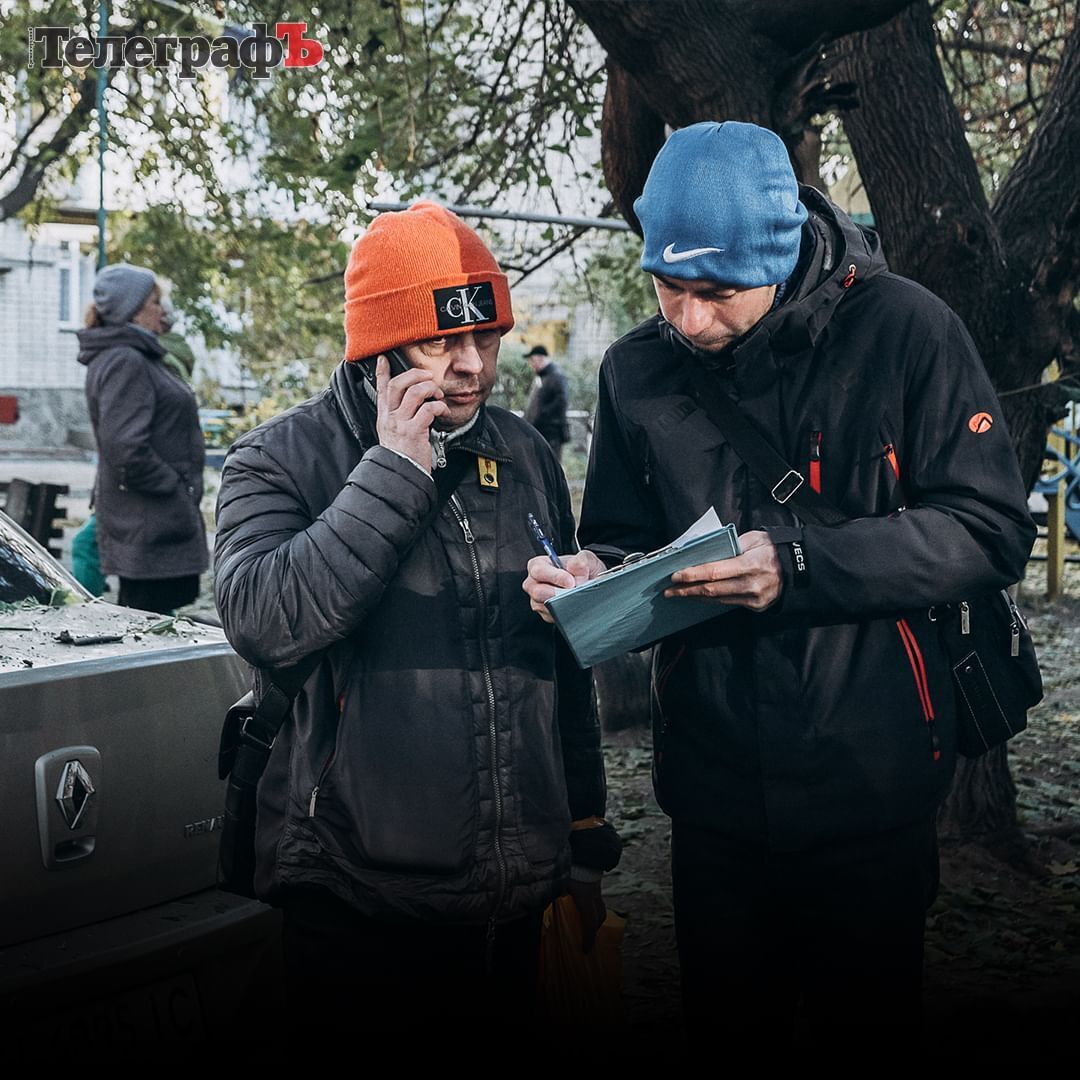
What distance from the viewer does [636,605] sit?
7.23ft

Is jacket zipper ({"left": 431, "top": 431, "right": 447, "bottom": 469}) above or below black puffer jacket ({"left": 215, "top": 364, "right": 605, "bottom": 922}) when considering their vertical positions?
above

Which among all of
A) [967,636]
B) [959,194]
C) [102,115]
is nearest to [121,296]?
[959,194]

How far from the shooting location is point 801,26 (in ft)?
14.1

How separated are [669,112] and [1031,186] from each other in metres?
1.45

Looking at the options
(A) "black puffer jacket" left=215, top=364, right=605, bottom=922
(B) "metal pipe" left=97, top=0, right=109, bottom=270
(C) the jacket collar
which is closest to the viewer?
(A) "black puffer jacket" left=215, top=364, right=605, bottom=922

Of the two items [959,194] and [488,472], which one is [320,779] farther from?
[959,194]

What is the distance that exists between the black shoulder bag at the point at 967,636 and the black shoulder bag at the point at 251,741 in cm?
46

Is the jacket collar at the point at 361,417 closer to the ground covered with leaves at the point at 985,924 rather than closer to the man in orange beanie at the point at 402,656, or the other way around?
→ the man in orange beanie at the point at 402,656

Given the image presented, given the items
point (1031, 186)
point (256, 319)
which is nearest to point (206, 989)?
point (1031, 186)

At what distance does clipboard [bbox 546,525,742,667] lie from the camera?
2.10 metres

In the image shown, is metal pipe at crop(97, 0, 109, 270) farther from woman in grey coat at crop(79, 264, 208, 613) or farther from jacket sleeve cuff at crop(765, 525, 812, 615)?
jacket sleeve cuff at crop(765, 525, 812, 615)

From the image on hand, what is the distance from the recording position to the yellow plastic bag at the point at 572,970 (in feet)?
8.61

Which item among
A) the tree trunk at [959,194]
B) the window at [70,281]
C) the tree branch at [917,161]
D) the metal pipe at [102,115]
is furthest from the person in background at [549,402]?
the window at [70,281]

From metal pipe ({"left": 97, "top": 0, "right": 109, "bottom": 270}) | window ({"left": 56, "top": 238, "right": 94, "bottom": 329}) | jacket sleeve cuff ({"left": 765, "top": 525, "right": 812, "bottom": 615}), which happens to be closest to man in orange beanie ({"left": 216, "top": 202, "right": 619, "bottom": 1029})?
Result: jacket sleeve cuff ({"left": 765, "top": 525, "right": 812, "bottom": 615})
